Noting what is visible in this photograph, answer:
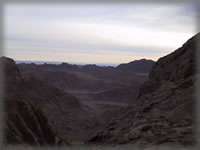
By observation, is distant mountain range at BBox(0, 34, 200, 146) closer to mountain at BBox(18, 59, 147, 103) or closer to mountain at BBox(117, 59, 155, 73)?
mountain at BBox(18, 59, 147, 103)

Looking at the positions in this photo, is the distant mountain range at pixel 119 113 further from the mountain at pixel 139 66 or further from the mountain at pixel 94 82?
the mountain at pixel 139 66

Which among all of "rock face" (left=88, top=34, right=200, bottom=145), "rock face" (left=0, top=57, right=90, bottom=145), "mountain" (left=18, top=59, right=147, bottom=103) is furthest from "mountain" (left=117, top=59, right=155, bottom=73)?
"rock face" (left=88, top=34, right=200, bottom=145)

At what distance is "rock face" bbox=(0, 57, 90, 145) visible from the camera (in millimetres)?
8429

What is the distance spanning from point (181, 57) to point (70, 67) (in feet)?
107

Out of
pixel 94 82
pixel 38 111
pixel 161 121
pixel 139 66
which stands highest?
pixel 139 66

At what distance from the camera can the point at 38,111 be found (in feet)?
30.9

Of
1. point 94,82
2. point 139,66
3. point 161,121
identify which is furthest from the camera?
point 139,66

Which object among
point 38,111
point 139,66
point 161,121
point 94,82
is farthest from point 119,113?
point 139,66

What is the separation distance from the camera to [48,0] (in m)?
3.28

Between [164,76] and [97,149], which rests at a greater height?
[164,76]

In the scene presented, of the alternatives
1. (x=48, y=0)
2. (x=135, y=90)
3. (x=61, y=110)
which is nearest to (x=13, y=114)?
(x=48, y=0)

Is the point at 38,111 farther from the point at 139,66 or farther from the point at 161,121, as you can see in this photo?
the point at 139,66

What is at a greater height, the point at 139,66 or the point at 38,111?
the point at 139,66

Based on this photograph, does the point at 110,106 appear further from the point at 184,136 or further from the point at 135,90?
the point at 184,136
